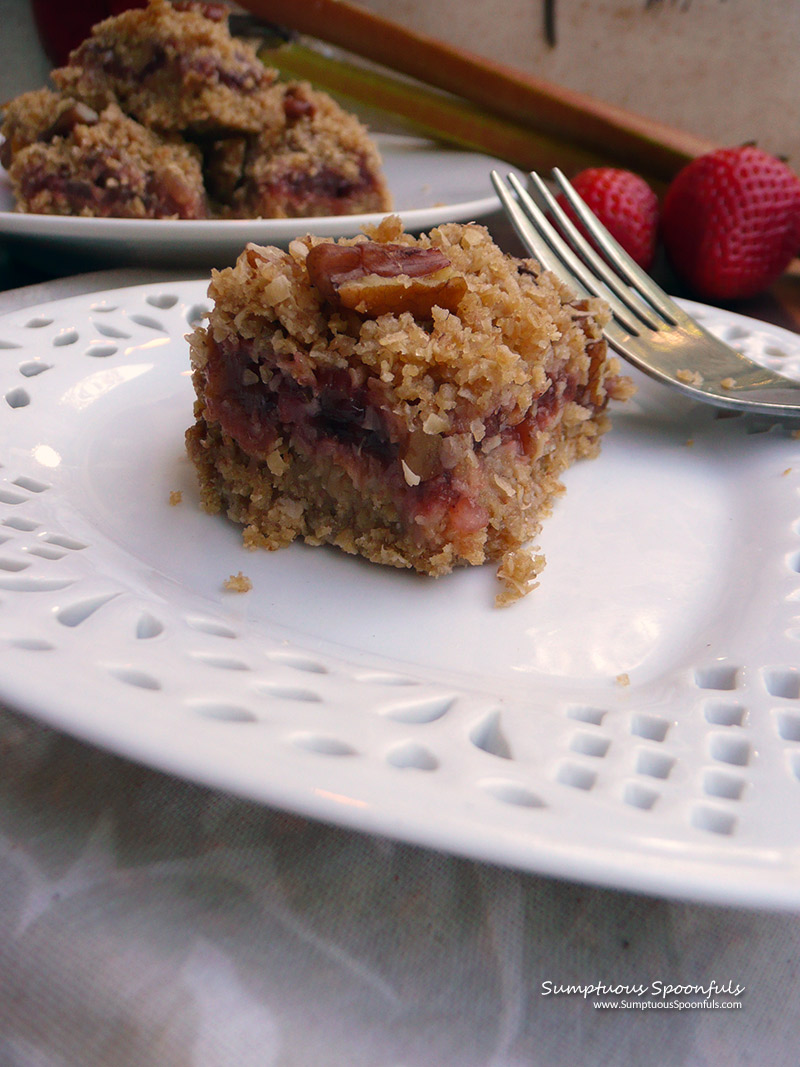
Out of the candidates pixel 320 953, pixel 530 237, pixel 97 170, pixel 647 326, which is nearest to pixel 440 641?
pixel 320 953

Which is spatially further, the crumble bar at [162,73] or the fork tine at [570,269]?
the crumble bar at [162,73]

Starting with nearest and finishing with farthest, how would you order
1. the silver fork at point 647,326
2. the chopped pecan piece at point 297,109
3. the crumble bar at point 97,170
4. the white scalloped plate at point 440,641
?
the white scalloped plate at point 440,641
the silver fork at point 647,326
the crumble bar at point 97,170
the chopped pecan piece at point 297,109

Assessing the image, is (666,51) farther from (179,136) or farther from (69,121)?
(69,121)

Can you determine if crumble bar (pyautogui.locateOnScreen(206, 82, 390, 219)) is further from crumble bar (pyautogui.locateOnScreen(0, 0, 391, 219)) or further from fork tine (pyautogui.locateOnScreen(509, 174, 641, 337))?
fork tine (pyautogui.locateOnScreen(509, 174, 641, 337))

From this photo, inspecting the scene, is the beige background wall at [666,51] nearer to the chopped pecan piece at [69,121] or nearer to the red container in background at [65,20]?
the red container in background at [65,20]

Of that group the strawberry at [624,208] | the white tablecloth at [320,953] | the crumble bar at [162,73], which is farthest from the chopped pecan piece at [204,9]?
the white tablecloth at [320,953]

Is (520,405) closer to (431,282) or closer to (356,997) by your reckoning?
(431,282)

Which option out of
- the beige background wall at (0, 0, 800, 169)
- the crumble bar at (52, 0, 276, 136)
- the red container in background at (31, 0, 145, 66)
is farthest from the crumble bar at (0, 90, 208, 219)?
the beige background wall at (0, 0, 800, 169)
